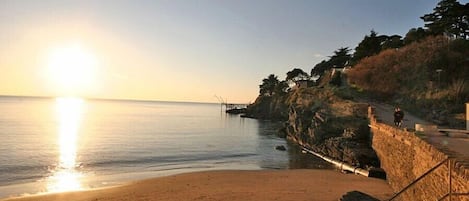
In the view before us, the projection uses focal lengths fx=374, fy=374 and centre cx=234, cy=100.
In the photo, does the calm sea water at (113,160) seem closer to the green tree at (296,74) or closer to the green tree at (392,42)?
the green tree at (392,42)

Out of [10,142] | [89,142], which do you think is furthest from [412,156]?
[10,142]

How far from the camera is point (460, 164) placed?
860 centimetres

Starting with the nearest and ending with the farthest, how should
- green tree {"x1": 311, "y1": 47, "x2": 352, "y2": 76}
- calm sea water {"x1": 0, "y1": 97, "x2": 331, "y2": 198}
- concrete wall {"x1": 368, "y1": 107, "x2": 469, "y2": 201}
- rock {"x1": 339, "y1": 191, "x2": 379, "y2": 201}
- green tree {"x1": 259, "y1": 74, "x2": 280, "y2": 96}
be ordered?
1. concrete wall {"x1": 368, "y1": 107, "x2": 469, "y2": 201}
2. rock {"x1": 339, "y1": 191, "x2": 379, "y2": 201}
3. calm sea water {"x1": 0, "y1": 97, "x2": 331, "y2": 198}
4. green tree {"x1": 311, "y1": 47, "x2": 352, "y2": 76}
5. green tree {"x1": 259, "y1": 74, "x2": 280, "y2": 96}

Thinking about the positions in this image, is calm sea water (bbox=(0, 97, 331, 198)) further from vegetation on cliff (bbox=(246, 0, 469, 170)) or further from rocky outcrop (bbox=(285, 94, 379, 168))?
vegetation on cliff (bbox=(246, 0, 469, 170))

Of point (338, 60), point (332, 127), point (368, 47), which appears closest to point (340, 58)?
point (338, 60)

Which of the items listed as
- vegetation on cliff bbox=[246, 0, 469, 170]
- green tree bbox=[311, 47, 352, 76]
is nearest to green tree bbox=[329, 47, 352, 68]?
green tree bbox=[311, 47, 352, 76]

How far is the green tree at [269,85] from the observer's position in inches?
4916

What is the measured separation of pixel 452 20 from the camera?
145 ft

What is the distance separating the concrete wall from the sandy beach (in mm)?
1293

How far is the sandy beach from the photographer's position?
17.8 meters

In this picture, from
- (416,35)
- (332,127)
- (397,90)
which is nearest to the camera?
(332,127)

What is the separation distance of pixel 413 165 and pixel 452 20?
3682cm

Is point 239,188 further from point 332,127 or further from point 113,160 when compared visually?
point 332,127

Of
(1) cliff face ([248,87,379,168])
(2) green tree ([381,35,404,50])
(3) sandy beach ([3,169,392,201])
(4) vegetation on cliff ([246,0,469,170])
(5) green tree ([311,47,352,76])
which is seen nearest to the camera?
(3) sandy beach ([3,169,392,201])
